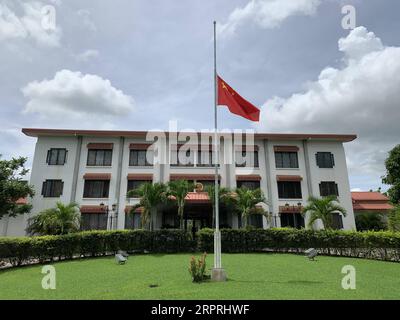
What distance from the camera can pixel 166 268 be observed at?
11656 millimetres

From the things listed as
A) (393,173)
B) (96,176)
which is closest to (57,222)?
(96,176)

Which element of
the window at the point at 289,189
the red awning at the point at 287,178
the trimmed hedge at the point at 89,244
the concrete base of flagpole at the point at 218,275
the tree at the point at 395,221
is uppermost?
the red awning at the point at 287,178

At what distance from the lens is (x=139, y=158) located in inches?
938

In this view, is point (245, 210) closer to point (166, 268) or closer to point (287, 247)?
point (287, 247)

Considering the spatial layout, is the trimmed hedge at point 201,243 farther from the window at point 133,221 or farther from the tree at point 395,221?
the window at point 133,221

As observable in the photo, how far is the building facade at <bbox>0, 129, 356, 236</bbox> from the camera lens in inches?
883

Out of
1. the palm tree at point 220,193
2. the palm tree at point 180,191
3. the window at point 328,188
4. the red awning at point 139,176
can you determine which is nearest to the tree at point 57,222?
the red awning at point 139,176

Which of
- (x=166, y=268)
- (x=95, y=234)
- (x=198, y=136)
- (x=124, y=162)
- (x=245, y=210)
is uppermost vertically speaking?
(x=198, y=136)

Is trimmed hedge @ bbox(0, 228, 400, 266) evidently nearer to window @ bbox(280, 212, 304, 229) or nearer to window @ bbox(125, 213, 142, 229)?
window @ bbox(125, 213, 142, 229)

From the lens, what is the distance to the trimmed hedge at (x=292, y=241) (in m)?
16.0

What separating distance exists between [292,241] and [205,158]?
33.3 feet

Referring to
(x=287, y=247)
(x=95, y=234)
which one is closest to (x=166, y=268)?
(x=95, y=234)

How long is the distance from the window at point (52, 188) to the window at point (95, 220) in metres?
2.91
